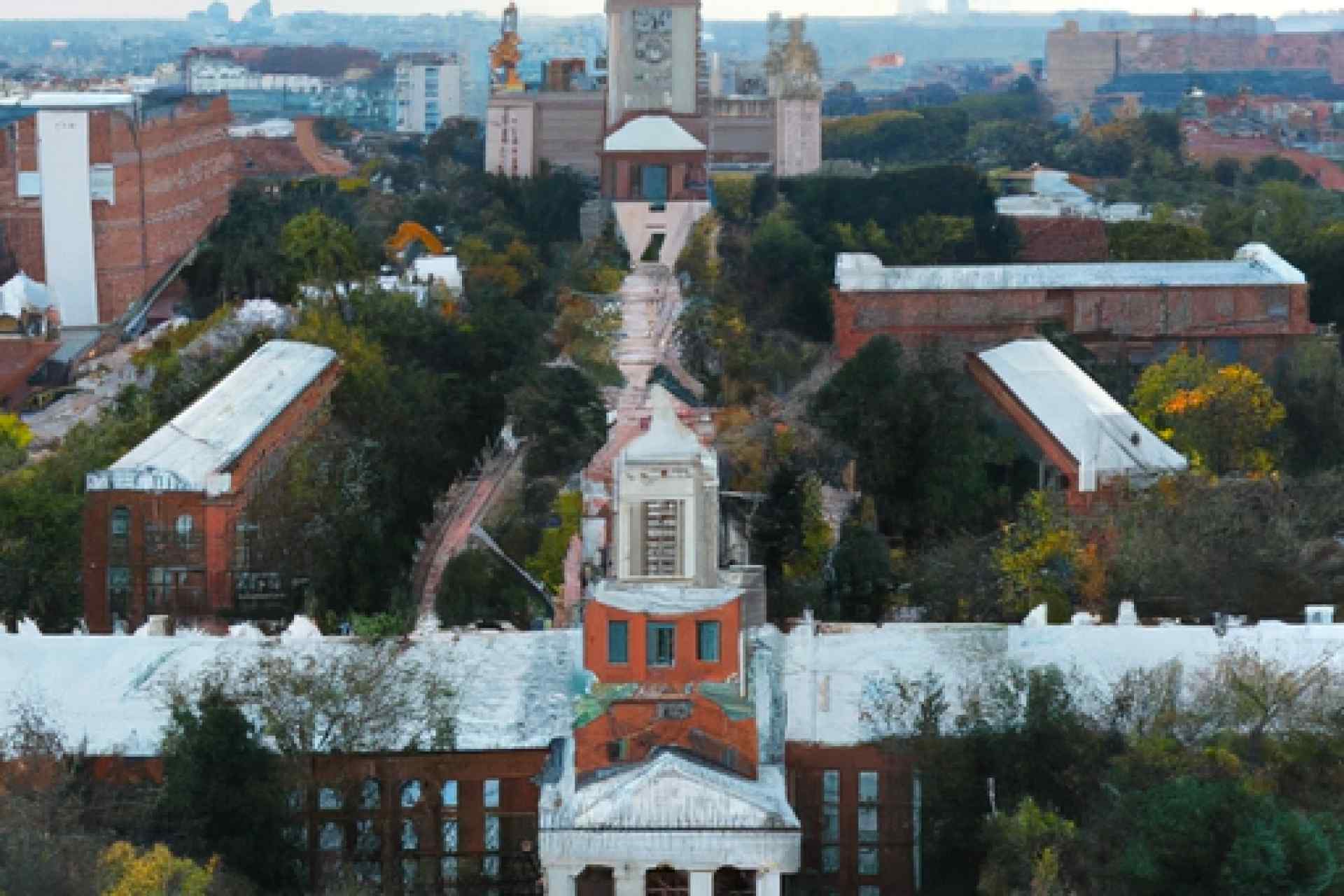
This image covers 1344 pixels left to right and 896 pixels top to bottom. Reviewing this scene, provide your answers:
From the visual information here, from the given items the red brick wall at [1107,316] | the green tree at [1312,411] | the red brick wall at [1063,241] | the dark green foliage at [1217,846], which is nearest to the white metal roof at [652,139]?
the red brick wall at [1063,241]

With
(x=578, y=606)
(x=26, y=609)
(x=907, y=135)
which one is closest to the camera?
(x=578, y=606)

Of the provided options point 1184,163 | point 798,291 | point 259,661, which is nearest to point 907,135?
point 1184,163

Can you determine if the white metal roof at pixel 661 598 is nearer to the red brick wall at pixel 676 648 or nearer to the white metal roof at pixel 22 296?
the red brick wall at pixel 676 648

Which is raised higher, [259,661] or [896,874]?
[259,661]

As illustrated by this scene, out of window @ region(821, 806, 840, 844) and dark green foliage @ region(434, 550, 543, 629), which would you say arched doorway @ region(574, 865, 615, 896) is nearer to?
window @ region(821, 806, 840, 844)

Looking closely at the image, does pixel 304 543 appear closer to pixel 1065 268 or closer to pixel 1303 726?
pixel 1303 726

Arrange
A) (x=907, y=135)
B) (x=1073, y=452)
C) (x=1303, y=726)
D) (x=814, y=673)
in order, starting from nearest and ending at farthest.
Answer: (x=1303, y=726) → (x=814, y=673) → (x=1073, y=452) → (x=907, y=135)

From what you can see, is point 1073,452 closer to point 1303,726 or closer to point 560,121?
point 1303,726

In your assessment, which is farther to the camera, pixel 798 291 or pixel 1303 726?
pixel 798 291
